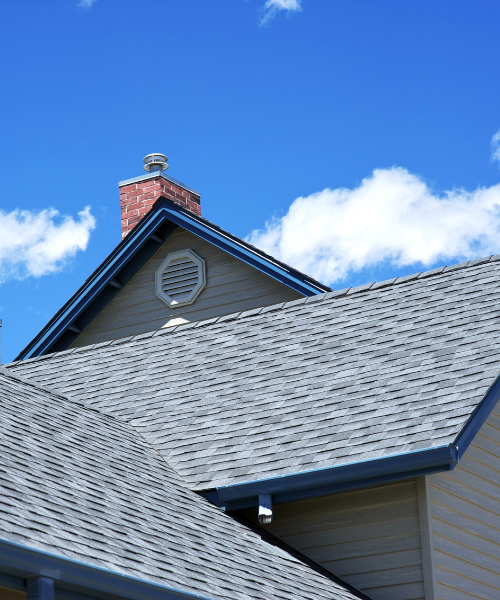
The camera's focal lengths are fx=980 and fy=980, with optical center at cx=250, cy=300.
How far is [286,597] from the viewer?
7.04 meters

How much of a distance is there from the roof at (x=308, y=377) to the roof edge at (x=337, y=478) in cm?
7

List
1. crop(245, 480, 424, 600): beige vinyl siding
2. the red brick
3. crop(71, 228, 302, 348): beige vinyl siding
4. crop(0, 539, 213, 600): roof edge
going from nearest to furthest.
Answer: crop(0, 539, 213, 600): roof edge, crop(245, 480, 424, 600): beige vinyl siding, crop(71, 228, 302, 348): beige vinyl siding, the red brick

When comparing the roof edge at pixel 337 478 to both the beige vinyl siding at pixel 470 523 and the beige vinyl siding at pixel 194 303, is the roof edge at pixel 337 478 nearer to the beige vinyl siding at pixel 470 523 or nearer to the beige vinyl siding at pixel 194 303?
the beige vinyl siding at pixel 470 523

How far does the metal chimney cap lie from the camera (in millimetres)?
17734

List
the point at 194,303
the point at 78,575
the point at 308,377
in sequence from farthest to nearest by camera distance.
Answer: the point at 194,303, the point at 308,377, the point at 78,575

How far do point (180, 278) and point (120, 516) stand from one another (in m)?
9.11

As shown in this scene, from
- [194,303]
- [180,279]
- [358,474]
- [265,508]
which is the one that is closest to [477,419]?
[358,474]

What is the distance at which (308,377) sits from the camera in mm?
10398

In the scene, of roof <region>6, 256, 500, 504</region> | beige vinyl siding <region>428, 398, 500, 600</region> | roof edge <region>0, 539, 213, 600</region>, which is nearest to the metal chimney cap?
roof <region>6, 256, 500, 504</region>

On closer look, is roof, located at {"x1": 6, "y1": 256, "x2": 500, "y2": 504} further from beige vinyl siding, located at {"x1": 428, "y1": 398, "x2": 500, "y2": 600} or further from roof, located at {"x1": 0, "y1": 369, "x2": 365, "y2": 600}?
beige vinyl siding, located at {"x1": 428, "y1": 398, "x2": 500, "y2": 600}

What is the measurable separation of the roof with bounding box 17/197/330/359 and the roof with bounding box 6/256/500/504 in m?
2.44

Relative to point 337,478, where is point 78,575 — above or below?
below

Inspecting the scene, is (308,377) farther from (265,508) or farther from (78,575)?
(78,575)

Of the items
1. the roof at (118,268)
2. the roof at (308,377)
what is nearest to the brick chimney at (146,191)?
the roof at (118,268)
